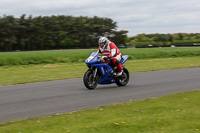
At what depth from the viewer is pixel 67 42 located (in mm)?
72062

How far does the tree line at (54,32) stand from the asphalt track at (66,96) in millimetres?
55282

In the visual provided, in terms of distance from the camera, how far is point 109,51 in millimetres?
10719

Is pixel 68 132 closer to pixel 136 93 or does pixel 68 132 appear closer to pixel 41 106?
pixel 41 106

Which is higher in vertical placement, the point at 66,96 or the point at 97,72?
the point at 97,72

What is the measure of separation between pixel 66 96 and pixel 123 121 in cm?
343

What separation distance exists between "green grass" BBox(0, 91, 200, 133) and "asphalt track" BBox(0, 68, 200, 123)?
697 mm

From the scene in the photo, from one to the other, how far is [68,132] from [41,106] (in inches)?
102

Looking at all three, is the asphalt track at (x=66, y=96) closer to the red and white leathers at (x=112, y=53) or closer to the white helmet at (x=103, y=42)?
the red and white leathers at (x=112, y=53)

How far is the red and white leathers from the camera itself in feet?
34.9

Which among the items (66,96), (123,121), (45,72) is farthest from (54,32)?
(123,121)

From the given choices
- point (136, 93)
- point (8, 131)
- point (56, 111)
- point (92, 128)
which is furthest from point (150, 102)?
point (8, 131)

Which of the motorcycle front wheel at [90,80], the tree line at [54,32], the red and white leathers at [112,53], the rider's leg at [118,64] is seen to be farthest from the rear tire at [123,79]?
the tree line at [54,32]

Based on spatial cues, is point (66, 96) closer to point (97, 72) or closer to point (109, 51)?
point (97, 72)

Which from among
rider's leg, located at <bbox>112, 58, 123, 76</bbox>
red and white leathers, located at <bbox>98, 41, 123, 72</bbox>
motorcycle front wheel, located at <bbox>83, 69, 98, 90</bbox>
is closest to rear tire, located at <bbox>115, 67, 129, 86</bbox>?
rider's leg, located at <bbox>112, 58, 123, 76</bbox>
